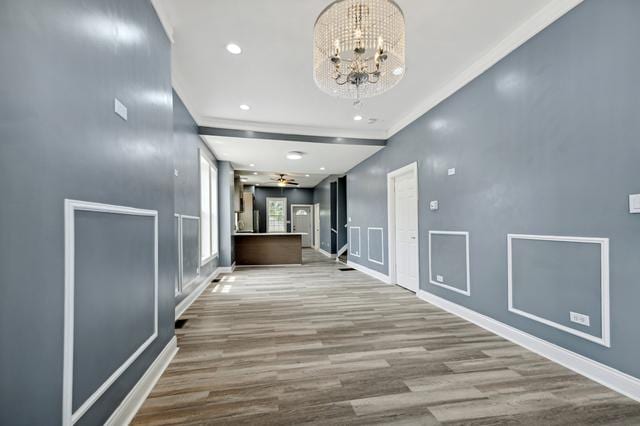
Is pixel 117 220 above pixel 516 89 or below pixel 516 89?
below

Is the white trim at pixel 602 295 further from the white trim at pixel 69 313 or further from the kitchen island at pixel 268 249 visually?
the kitchen island at pixel 268 249

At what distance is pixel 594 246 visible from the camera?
6.71 ft

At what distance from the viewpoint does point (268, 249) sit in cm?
791

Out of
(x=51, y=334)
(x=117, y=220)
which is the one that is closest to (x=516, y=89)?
(x=117, y=220)

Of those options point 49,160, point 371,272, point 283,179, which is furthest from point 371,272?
point 49,160

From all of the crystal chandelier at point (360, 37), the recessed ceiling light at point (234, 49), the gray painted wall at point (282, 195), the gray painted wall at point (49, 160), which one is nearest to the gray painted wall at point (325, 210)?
the gray painted wall at point (282, 195)

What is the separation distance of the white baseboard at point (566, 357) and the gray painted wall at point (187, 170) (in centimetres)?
374

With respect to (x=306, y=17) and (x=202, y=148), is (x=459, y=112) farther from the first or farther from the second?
(x=202, y=148)

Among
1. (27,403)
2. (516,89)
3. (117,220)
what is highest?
(516,89)

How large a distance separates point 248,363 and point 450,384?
1.61m

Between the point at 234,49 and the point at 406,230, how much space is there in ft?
12.5

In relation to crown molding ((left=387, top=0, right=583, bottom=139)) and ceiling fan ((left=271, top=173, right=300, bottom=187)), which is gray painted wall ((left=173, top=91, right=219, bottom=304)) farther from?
ceiling fan ((left=271, top=173, right=300, bottom=187))

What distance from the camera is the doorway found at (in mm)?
13195

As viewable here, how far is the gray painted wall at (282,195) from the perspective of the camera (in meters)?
13.0
